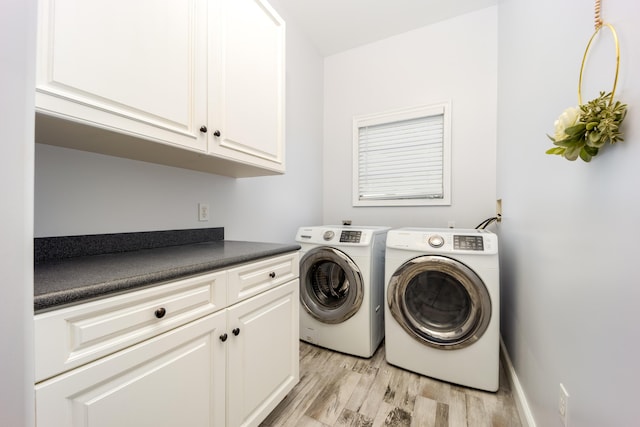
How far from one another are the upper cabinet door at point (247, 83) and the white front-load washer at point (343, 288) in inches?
27.9

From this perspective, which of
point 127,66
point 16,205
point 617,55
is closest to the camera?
point 16,205

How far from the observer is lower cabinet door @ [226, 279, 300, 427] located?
3.51 ft

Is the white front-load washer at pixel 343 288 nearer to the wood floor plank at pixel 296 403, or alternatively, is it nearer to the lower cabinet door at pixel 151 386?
the wood floor plank at pixel 296 403

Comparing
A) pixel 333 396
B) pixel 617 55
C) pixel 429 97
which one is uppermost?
pixel 429 97

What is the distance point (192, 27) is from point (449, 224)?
7.62 feet

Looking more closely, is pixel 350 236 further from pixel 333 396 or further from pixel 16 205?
pixel 16 205

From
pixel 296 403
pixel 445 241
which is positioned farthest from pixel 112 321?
pixel 445 241

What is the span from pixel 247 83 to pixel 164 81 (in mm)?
470

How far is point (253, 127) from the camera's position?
1438 millimetres

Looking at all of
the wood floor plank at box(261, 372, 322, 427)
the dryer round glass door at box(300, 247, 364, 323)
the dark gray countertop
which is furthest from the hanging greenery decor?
the wood floor plank at box(261, 372, 322, 427)

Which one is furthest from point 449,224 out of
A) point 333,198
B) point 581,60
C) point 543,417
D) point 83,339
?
point 83,339

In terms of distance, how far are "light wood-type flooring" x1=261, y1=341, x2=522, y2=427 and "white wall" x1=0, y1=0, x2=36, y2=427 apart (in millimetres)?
1219

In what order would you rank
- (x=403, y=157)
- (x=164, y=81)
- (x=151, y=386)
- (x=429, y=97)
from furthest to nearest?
(x=403, y=157) < (x=429, y=97) < (x=164, y=81) < (x=151, y=386)

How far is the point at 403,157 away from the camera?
2.61 meters
